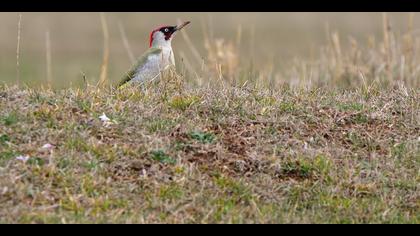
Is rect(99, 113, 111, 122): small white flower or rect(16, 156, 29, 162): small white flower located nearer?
rect(16, 156, 29, 162): small white flower

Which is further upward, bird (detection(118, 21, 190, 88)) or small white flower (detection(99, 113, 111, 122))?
small white flower (detection(99, 113, 111, 122))

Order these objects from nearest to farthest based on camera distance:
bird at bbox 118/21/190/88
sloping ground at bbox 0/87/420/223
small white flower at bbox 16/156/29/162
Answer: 1. sloping ground at bbox 0/87/420/223
2. small white flower at bbox 16/156/29/162
3. bird at bbox 118/21/190/88

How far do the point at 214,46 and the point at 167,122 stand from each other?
6469mm

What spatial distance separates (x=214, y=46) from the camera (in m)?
14.0

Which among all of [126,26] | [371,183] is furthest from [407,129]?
[126,26]

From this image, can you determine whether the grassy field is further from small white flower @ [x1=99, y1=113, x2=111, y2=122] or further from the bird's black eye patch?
the bird's black eye patch

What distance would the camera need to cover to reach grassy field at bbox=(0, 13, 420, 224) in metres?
6.64

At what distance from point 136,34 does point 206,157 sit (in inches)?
714

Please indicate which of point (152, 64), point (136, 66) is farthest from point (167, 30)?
point (136, 66)

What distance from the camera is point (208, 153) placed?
7332 mm

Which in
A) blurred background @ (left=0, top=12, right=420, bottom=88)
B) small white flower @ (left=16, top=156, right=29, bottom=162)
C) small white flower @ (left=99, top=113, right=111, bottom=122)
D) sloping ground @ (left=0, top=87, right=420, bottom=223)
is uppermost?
small white flower @ (left=99, top=113, right=111, bottom=122)

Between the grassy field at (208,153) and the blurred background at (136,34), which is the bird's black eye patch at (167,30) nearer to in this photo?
the grassy field at (208,153)

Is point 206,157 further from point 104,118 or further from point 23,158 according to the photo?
point 23,158

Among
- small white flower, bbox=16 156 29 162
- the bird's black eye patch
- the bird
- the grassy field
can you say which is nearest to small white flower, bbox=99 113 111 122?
the grassy field
